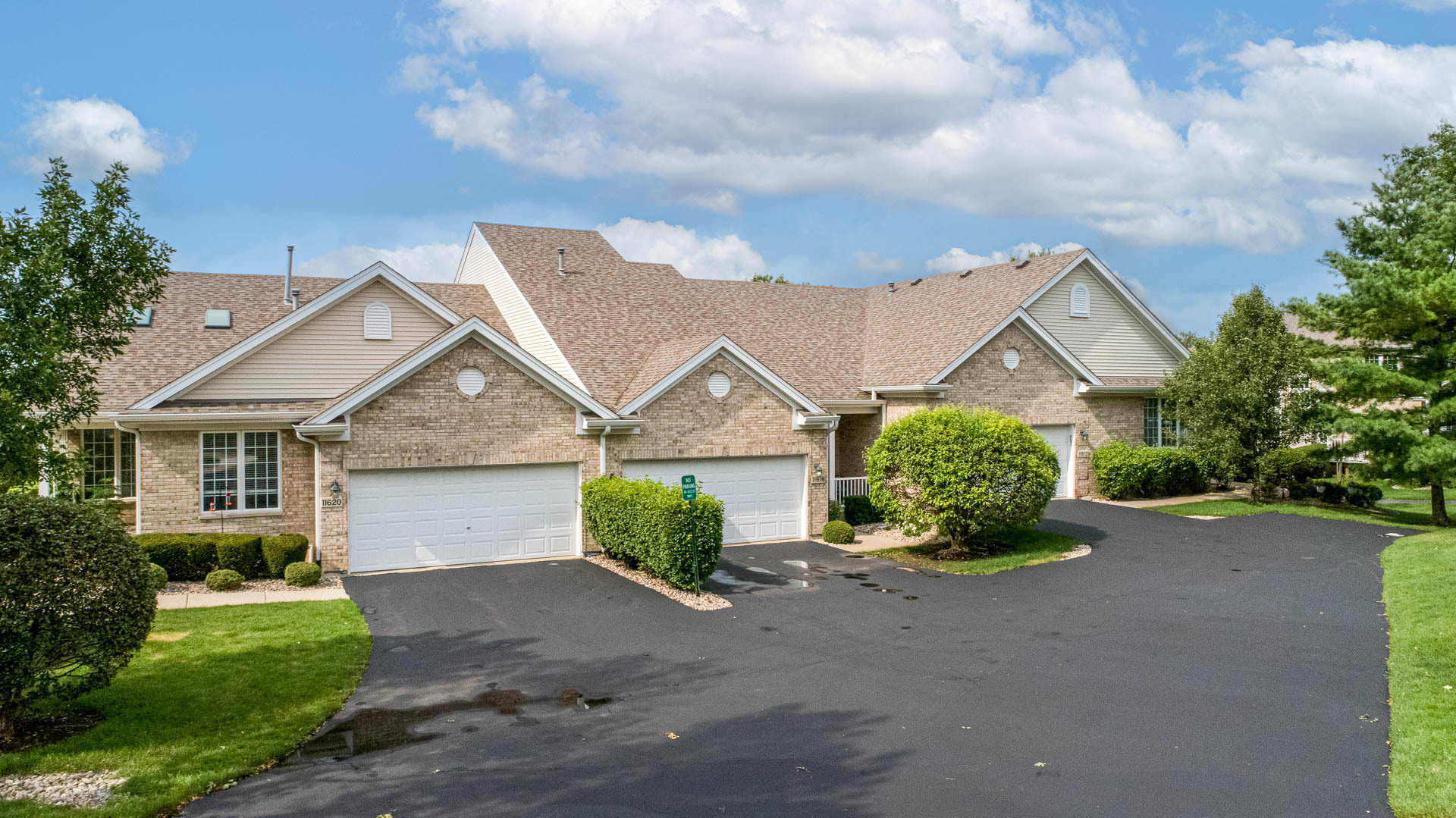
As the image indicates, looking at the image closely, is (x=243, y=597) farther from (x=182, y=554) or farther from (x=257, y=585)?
(x=182, y=554)

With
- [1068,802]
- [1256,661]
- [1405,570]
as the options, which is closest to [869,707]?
[1068,802]

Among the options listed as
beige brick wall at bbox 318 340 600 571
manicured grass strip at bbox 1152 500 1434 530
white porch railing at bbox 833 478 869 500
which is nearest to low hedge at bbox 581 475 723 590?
beige brick wall at bbox 318 340 600 571

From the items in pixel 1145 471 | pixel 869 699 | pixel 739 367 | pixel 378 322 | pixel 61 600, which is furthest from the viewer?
pixel 1145 471

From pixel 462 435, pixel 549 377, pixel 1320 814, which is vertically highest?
pixel 549 377

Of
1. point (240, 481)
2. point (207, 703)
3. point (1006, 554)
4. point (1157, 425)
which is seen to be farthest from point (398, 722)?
point (1157, 425)

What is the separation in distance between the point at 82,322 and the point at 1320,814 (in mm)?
13709

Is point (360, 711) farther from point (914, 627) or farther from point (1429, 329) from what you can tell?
point (1429, 329)

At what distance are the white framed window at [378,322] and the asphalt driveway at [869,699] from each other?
6765 mm

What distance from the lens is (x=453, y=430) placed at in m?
19.4

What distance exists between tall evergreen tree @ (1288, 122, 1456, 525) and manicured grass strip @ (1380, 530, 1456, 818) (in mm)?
4659

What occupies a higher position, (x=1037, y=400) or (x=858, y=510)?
(x=1037, y=400)

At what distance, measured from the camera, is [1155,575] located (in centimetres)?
1828

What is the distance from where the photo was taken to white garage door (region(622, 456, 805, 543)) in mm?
21844

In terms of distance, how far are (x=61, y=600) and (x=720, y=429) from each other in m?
14.3
